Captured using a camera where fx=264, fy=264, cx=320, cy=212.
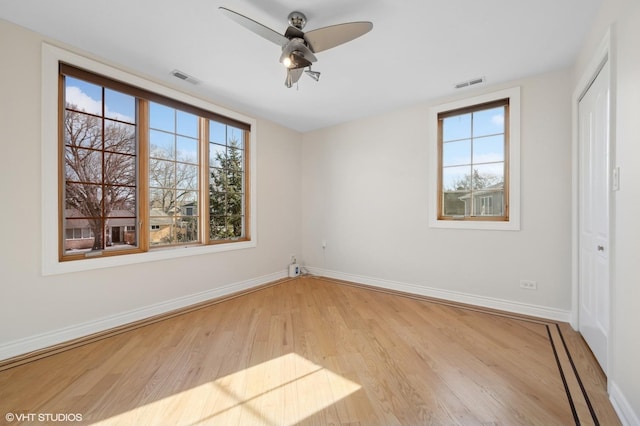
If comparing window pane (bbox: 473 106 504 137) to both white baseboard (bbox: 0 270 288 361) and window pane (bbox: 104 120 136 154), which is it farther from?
window pane (bbox: 104 120 136 154)

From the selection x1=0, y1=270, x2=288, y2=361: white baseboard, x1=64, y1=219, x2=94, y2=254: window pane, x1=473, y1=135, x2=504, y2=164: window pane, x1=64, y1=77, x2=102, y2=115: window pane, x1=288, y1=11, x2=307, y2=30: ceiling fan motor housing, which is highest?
x1=288, y1=11, x2=307, y2=30: ceiling fan motor housing

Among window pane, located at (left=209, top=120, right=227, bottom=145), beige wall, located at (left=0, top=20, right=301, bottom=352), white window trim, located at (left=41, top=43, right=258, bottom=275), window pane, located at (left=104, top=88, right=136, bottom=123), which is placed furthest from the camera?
window pane, located at (left=209, top=120, right=227, bottom=145)

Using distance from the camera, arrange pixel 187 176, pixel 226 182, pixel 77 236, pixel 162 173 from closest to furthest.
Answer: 1. pixel 77 236
2. pixel 162 173
3. pixel 187 176
4. pixel 226 182

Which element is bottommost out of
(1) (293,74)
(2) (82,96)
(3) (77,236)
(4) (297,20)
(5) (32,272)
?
(5) (32,272)

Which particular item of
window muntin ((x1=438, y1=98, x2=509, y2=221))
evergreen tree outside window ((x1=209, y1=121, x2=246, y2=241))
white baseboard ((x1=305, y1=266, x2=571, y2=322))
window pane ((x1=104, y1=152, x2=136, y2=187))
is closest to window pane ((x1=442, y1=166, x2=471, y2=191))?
window muntin ((x1=438, y1=98, x2=509, y2=221))

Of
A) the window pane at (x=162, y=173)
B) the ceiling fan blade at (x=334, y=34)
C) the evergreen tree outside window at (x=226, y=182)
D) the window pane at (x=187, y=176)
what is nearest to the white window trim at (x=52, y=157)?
the window pane at (x=162, y=173)

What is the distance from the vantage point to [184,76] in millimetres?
2883

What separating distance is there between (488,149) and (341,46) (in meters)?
2.16

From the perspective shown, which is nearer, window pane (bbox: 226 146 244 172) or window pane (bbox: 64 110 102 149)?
window pane (bbox: 64 110 102 149)

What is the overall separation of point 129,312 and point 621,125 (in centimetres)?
416

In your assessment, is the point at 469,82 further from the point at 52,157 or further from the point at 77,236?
the point at 77,236

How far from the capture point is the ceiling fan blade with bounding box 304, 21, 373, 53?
1.75m

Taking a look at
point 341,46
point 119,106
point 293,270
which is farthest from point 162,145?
point 293,270

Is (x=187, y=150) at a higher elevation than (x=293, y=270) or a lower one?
higher
